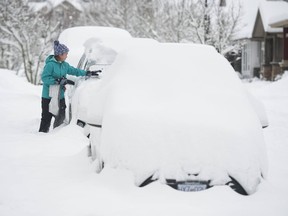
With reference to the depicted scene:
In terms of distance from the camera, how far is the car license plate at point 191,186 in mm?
3631

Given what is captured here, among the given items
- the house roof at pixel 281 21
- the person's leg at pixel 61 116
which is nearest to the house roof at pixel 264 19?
the house roof at pixel 281 21

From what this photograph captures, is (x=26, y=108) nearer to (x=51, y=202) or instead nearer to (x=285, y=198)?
(x=51, y=202)

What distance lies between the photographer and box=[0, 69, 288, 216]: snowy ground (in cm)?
351

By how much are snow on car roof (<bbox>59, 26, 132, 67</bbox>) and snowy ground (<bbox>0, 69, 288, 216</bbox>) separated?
3.65 m

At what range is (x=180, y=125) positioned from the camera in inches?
148

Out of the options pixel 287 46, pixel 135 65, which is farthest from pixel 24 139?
pixel 287 46

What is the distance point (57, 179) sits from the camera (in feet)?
15.9

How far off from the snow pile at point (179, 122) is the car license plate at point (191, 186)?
2.6 inches

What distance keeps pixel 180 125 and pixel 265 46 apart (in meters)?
29.3

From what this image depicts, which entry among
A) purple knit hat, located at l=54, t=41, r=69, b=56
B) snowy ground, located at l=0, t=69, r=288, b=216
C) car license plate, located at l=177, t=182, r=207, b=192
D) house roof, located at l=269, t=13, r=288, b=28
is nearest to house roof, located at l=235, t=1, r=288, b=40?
house roof, located at l=269, t=13, r=288, b=28

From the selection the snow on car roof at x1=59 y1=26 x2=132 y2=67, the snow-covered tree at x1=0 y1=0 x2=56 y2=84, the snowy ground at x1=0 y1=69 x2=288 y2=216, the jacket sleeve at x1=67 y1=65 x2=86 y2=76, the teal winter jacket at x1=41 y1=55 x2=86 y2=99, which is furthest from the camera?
the snow-covered tree at x1=0 y1=0 x2=56 y2=84

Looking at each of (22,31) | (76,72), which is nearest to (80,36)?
(76,72)

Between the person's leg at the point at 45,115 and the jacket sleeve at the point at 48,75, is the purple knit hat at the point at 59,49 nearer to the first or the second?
the jacket sleeve at the point at 48,75

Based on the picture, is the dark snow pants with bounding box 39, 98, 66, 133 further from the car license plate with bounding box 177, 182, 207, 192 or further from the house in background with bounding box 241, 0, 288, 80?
the house in background with bounding box 241, 0, 288, 80
